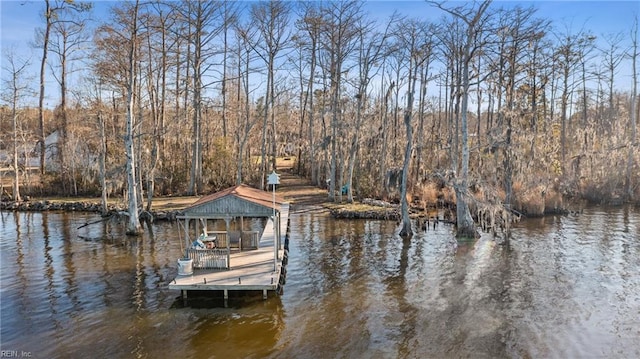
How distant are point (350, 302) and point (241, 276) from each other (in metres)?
3.40

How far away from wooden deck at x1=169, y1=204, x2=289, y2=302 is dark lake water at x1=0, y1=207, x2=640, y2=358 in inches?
22.7

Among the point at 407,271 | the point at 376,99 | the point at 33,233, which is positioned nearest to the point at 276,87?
the point at 376,99

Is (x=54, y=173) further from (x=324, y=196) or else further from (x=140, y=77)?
(x=324, y=196)

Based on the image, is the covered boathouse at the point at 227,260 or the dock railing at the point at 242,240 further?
the dock railing at the point at 242,240

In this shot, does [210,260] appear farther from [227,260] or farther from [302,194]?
[302,194]

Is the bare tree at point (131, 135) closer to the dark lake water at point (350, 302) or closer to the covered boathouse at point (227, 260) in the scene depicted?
the dark lake water at point (350, 302)

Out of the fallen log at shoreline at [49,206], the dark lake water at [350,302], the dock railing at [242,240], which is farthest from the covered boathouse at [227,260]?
the fallen log at shoreline at [49,206]

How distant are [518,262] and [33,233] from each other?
22.4 meters

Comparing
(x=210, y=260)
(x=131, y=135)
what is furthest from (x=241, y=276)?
(x=131, y=135)

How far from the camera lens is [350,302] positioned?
43.2 ft

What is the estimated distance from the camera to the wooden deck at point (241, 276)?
12.8 meters

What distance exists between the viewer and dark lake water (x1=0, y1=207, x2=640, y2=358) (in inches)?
411

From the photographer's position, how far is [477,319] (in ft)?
39.3

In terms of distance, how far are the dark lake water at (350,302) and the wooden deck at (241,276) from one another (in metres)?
0.58
